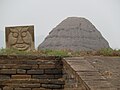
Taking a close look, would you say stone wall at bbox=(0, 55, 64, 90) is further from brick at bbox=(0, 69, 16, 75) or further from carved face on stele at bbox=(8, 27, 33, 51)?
carved face on stele at bbox=(8, 27, 33, 51)

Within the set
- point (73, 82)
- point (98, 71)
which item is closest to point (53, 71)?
point (73, 82)

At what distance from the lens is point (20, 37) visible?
239 inches

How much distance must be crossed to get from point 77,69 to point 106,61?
27.8 inches

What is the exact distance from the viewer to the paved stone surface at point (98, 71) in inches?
122

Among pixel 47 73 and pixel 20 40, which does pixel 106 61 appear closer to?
pixel 47 73

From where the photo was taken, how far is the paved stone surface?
3.09 m

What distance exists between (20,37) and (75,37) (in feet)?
18.3

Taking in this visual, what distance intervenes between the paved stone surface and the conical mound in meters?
5.92

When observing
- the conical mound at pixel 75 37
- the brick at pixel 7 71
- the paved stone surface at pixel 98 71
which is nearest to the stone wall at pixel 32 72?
the brick at pixel 7 71

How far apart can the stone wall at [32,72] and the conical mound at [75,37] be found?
538cm

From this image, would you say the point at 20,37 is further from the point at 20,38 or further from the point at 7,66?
the point at 7,66

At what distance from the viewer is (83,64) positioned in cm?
396

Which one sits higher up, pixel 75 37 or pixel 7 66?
pixel 75 37

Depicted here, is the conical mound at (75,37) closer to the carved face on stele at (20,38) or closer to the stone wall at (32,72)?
the carved face on stele at (20,38)
